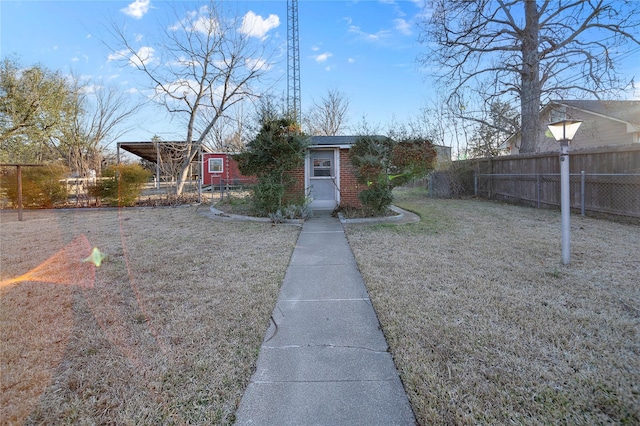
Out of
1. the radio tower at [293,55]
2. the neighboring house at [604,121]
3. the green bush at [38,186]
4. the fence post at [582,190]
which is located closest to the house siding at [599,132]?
the neighboring house at [604,121]

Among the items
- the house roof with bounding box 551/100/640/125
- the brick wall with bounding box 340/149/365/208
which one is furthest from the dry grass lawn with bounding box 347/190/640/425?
the house roof with bounding box 551/100/640/125

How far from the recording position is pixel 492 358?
7.48 ft

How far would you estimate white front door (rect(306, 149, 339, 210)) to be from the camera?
10031mm

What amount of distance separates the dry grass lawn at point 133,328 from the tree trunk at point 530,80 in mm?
12326

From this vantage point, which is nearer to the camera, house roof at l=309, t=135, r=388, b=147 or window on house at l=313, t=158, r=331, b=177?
house roof at l=309, t=135, r=388, b=147

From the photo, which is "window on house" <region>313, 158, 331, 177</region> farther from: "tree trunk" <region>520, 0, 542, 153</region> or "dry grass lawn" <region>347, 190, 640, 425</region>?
"tree trunk" <region>520, 0, 542, 153</region>

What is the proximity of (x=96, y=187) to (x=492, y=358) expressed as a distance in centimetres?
1349

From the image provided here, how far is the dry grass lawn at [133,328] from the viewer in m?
1.89

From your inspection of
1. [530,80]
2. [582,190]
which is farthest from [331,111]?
[582,190]

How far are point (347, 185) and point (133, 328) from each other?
780 cm

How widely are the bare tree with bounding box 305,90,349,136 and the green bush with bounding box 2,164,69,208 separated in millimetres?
22070

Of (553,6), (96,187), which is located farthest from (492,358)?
(553,6)

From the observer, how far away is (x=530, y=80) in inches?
516

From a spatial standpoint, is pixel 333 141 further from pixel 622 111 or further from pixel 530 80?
pixel 622 111
